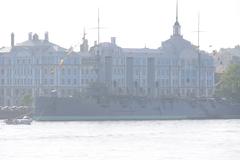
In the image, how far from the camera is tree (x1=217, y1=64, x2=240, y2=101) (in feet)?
566

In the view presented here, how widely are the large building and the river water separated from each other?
5156cm

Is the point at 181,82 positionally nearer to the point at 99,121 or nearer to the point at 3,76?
the point at 3,76

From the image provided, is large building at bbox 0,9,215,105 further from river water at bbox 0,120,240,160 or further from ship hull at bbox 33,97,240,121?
river water at bbox 0,120,240,160

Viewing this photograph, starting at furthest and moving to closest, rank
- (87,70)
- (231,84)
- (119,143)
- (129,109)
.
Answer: (231,84) < (87,70) < (129,109) < (119,143)

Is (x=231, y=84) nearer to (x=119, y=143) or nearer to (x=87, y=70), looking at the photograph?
(x=87, y=70)

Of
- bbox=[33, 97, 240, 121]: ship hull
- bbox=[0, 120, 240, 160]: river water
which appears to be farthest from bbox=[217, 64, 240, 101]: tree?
bbox=[0, 120, 240, 160]: river water

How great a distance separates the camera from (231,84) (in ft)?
580

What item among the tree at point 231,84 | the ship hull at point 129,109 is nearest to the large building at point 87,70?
the tree at point 231,84

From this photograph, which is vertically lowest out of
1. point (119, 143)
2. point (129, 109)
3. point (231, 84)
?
point (119, 143)

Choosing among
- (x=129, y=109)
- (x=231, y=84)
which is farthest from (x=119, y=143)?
(x=231, y=84)

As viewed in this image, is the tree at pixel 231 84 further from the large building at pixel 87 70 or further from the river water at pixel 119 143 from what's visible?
the river water at pixel 119 143

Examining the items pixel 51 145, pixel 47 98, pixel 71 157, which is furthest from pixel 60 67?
pixel 71 157

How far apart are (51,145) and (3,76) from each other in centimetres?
8813

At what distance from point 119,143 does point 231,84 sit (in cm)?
8428
